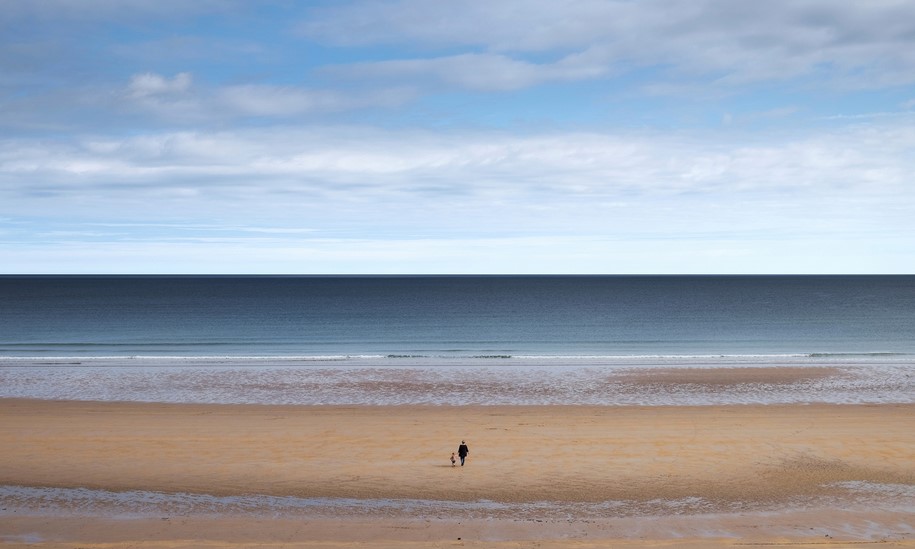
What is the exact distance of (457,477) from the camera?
19.3 meters

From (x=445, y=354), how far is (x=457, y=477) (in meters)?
30.9

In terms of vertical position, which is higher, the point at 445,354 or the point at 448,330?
the point at 448,330

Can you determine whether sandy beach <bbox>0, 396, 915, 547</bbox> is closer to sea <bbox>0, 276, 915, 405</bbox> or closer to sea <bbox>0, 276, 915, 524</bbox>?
sea <bbox>0, 276, 915, 524</bbox>

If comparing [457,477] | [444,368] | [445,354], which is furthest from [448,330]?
[457,477]

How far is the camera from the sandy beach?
50.7 ft

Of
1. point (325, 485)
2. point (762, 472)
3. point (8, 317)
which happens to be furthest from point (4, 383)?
point (8, 317)

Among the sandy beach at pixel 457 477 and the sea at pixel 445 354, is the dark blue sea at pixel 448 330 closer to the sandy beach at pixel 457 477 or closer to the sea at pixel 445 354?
the sea at pixel 445 354

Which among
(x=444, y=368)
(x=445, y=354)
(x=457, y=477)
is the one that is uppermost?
(x=445, y=354)

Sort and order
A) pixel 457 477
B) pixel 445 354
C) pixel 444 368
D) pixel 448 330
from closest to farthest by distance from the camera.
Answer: pixel 457 477 → pixel 444 368 → pixel 445 354 → pixel 448 330

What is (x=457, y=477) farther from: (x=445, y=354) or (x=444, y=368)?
(x=445, y=354)

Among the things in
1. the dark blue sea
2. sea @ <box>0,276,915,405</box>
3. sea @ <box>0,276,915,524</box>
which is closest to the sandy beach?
sea @ <box>0,276,915,524</box>

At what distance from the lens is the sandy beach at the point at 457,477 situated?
608 inches

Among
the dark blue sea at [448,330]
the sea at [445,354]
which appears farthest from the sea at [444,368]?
the dark blue sea at [448,330]

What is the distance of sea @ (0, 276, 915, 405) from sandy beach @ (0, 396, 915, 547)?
4.41 m
